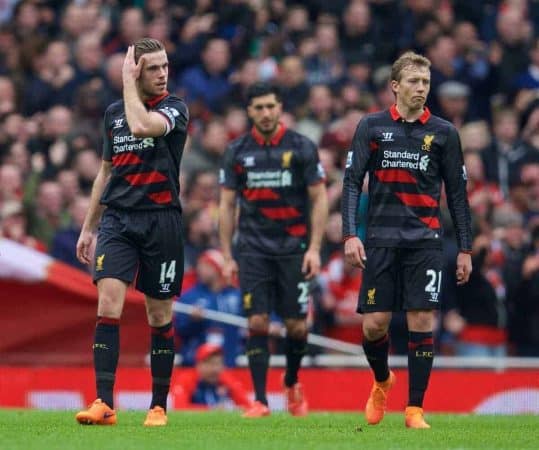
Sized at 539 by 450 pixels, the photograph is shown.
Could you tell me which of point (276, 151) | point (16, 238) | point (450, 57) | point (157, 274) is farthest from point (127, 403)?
point (450, 57)

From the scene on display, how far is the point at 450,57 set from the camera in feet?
70.8

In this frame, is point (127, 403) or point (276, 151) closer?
point (276, 151)

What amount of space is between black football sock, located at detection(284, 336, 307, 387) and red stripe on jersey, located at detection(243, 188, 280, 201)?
4.16 feet

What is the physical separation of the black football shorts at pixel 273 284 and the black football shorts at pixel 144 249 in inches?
111

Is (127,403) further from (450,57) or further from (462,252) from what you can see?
(450,57)

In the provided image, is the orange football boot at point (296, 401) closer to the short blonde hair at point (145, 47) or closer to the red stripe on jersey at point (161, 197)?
the red stripe on jersey at point (161, 197)

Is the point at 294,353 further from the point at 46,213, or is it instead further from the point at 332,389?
the point at 46,213

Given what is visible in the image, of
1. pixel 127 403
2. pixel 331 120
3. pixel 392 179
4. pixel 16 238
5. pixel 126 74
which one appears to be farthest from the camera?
pixel 331 120

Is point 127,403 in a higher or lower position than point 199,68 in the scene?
lower

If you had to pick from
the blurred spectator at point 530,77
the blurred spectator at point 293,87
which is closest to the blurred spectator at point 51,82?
the blurred spectator at point 293,87

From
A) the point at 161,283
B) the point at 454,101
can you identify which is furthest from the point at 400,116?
the point at 454,101

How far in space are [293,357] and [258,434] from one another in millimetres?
3418

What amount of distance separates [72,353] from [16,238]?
4.58 feet

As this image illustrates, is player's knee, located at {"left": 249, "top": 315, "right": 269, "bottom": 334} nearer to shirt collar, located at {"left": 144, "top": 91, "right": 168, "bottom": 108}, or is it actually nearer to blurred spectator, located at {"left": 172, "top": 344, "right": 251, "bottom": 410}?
blurred spectator, located at {"left": 172, "top": 344, "right": 251, "bottom": 410}
